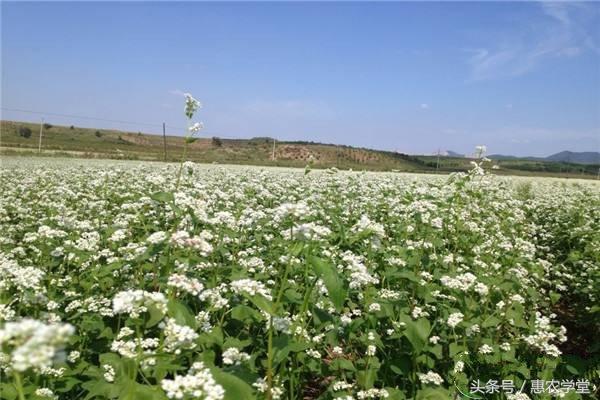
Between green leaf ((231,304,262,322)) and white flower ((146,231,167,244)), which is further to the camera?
green leaf ((231,304,262,322))

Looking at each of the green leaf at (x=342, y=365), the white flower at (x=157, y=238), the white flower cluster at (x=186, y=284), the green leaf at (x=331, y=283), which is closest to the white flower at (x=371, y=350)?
the green leaf at (x=342, y=365)

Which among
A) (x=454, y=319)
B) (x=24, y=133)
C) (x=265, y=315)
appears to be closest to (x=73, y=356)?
(x=265, y=315)

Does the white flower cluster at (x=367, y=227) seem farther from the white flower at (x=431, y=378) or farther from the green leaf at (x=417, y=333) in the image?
the white flower at (x=431, y=378)

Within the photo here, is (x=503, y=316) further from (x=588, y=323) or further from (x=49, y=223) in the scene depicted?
(x=49, y=223)

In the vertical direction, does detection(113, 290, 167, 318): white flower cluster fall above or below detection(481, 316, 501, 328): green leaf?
above

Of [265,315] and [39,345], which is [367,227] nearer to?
[265,315]

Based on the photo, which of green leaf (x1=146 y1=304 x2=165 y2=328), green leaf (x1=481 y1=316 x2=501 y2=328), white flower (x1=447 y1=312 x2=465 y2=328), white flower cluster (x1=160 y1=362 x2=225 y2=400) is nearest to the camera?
white flower cluster (x1=160 y1=362 x2=225 y2=400)

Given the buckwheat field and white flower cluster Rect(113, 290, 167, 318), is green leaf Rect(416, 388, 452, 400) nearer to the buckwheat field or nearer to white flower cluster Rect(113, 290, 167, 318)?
the buckwheat field

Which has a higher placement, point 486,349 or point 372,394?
point 486,349

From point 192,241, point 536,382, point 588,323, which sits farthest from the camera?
point 588,323

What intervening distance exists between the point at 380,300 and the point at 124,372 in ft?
8.46

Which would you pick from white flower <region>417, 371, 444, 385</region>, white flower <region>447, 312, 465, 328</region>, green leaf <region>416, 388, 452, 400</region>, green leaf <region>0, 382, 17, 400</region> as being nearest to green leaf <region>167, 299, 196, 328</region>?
green leaf <region>0, 382, 17, 400</region>

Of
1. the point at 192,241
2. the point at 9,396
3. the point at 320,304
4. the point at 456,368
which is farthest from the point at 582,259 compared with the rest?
the point at 9,396

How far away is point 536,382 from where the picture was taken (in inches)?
168
